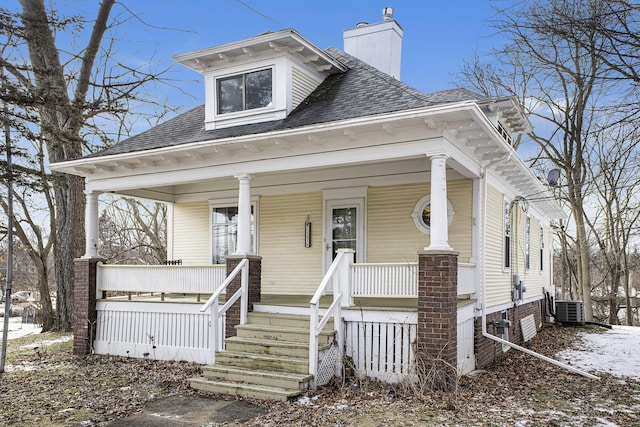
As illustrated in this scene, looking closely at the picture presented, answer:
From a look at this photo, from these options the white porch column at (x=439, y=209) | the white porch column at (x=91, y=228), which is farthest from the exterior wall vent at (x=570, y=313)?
the white porch column at (x=91, y=228)

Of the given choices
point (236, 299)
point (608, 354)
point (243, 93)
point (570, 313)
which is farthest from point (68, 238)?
point (570, 313)

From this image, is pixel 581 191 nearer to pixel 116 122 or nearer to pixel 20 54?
pixel 116 122

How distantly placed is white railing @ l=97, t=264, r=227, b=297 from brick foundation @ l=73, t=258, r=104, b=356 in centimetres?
19

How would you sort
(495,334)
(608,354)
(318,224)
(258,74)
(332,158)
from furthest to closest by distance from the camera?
(318,224) < (608,354) < (258,74) < (495,334) < (332,158)

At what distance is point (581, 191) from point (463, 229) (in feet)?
45.5

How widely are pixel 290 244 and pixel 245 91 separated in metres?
3.35

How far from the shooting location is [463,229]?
32.4ft

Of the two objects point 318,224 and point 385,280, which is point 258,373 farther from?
point 318,224

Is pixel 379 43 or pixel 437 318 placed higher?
pixel 379 43

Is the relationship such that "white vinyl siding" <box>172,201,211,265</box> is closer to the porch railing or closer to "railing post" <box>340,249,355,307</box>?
"railing post" <box>340,249,355,307</box>

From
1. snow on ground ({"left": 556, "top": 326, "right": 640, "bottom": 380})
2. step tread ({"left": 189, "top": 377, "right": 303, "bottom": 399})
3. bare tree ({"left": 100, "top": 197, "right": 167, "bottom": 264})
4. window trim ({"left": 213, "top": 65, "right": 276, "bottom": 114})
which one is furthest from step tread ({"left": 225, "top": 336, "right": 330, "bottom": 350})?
bare tree ({"left": 100, "top": 197, "right": 167, "bottom": 264})

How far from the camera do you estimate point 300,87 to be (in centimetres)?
1073

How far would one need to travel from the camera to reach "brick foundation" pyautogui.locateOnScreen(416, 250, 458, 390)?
7.39 metres

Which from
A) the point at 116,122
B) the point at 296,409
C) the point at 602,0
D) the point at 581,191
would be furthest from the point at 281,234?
the point at 581,191
